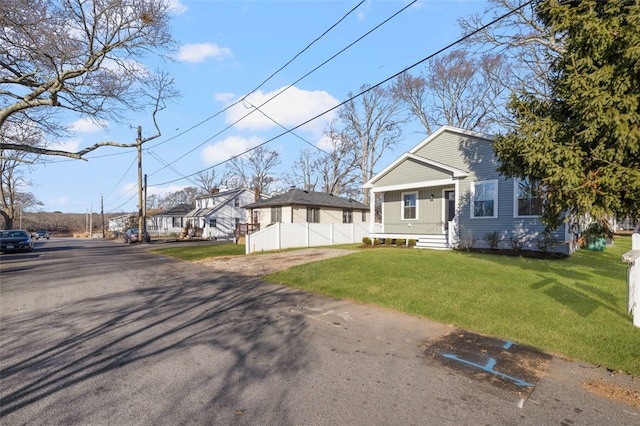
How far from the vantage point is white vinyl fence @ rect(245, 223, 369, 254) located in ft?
68.3

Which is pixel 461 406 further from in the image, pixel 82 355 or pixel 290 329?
pixel 82 355

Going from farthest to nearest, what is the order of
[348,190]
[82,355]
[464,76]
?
[348,190]
[464,76]
[82,355]

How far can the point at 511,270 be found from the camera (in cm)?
952

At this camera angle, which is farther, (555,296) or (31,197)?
(31,197)

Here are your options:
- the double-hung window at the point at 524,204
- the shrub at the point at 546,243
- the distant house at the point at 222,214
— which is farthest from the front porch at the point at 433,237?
the distant house at the point at 222,214

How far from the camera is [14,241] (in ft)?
79.7

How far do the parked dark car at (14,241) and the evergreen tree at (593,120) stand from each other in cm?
2980

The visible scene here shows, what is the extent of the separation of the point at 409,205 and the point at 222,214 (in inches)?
1183

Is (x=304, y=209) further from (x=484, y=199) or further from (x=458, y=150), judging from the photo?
(x=484, y=199)

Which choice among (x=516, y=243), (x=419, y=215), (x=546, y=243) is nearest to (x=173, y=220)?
(x=419, y=215)

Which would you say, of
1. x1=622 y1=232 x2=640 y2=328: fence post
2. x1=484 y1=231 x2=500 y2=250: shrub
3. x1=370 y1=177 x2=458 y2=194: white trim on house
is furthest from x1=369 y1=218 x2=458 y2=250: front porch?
x1=622 y1=232 x2=640 y2=328: fence post

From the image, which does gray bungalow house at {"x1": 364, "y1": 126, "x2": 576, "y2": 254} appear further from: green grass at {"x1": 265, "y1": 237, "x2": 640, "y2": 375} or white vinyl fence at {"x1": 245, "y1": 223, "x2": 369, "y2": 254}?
white vinyl fence at {"x1": 245, "y1": 223, "x2": 369, "y2": 254}

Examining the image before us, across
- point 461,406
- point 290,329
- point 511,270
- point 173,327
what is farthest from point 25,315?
point 511,270

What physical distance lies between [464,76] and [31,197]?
8138 centimetres
